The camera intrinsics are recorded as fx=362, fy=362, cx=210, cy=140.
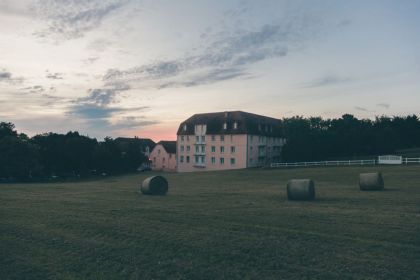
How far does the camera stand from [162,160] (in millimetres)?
101562

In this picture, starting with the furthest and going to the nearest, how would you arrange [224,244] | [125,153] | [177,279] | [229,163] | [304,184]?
[125,153]
[229,163]
[304,184]
[224,244]
[177,279]

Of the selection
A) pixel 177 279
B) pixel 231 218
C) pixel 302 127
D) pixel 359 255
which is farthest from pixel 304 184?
pixel 302 127

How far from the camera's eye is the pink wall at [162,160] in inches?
3922

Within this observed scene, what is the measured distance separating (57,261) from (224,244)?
5897 millimetres

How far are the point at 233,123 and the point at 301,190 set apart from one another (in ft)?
183

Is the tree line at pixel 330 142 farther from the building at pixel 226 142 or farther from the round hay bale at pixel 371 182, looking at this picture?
the round hay bale at pixel 371 182

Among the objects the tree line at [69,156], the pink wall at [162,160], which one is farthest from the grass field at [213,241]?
the pink wall at [162,160]

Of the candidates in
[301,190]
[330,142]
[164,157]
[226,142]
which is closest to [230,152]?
[226,142]

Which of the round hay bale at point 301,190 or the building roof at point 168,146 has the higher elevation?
the building roof at point 168,146

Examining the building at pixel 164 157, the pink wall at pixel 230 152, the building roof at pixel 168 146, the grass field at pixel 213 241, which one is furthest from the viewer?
the building roof at pixel 168 146

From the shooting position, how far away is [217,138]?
Answer: 82.4m

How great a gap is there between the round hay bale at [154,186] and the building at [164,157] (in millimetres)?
64912

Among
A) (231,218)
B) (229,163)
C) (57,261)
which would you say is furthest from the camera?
(229,163)

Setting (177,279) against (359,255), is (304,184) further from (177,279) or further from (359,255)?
(177,279)
